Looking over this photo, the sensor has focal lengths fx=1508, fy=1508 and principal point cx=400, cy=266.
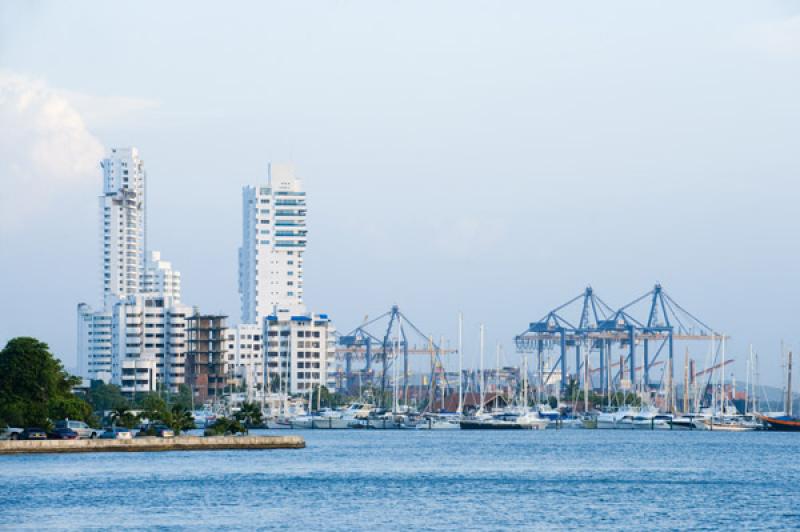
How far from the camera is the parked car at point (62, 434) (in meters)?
78.6

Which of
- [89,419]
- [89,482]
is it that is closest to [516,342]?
[89,419]

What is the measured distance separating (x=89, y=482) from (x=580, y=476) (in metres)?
22.3

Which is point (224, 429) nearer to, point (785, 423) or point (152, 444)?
point (152, 444)

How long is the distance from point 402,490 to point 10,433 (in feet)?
90.6

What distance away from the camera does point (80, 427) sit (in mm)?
86000

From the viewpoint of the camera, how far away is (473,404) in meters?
179

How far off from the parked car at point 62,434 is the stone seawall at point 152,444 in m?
2.54

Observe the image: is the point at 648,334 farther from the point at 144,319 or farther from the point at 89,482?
the point at 89,482

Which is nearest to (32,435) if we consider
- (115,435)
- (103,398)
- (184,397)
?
(115,435)

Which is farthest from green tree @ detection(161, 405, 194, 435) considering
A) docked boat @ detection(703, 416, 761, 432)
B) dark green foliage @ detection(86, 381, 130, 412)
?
docked boat @ detection(703, 416, 761, 432)

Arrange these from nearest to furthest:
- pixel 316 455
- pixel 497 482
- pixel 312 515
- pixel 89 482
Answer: pixel 312 515, pixel 89 482, pixel 497 482, pixel 316 455

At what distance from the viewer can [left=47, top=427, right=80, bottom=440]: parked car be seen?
7857 centimetres

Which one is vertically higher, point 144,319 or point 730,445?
point 144,319

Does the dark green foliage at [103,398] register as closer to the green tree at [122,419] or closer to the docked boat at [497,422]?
the docked boat at [497,422]
